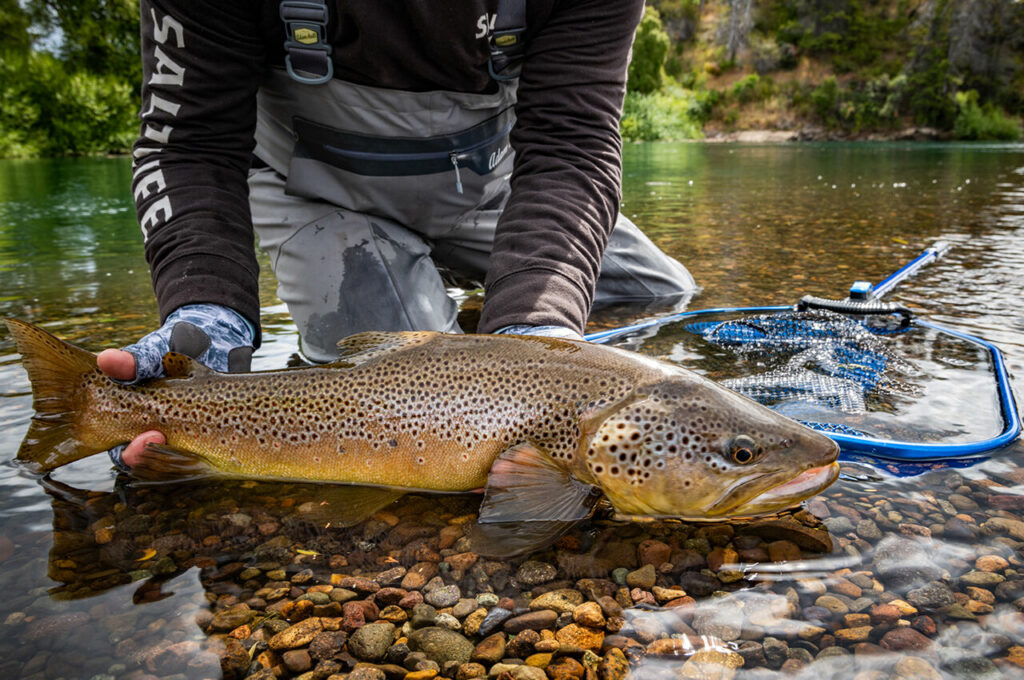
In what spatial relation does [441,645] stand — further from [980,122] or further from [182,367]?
[980,122]

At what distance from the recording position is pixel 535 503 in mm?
1815

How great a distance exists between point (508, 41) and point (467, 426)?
1849 millimetres

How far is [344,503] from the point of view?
2066 millimetres

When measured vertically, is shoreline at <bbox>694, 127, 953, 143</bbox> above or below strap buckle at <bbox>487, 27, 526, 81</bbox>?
above

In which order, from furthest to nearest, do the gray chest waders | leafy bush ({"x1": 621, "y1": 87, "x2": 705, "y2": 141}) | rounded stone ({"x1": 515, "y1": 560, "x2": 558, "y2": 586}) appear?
leafy bush ({"x1": 621, "y1": 87, "x2": 705, "y2": 141}), the gray chest waders, rounded stone ({"x1": 515, "y1": 560, "x2": 558, "y2": 586})

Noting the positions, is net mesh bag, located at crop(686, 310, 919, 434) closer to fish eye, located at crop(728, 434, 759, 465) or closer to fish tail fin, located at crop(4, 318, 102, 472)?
fish eye, located at crop(728, 434, 759, 465)


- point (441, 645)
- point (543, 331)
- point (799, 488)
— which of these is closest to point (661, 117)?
point (543, 331)

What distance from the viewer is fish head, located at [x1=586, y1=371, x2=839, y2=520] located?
1.67m

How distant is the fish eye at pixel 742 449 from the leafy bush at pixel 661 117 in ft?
160

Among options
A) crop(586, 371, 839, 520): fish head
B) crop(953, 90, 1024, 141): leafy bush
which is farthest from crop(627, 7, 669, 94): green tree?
crop(586, 371, 839, 520): fish head

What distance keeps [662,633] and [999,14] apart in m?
60.3

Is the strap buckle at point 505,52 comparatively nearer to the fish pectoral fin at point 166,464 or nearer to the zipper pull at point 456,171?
the zipper pull at point 456,171

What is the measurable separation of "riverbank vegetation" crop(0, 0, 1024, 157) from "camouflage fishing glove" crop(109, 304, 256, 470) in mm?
37791

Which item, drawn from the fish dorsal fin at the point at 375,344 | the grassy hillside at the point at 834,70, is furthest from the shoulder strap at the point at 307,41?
the grassy hillside at the point at 834,70
